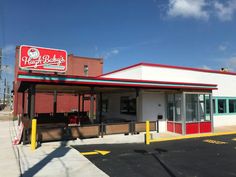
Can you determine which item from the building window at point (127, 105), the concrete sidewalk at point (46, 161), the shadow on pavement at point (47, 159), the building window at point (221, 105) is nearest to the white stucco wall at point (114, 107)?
the building window at point (127, 105)

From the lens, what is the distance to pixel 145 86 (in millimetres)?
14156

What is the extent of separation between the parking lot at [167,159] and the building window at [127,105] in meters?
5.93

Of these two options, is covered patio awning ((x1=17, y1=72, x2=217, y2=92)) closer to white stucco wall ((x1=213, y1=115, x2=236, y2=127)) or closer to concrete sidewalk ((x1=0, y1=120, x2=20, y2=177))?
concrete sidewalk ((x1=0, y1=120, x2=20, y2=177))

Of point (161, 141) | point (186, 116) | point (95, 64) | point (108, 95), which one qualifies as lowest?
point (161, 141)

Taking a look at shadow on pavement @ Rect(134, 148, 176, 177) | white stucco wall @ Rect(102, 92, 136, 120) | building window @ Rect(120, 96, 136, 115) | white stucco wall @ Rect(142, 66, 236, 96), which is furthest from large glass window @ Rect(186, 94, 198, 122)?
shadow on pavement @ Rect(134, 148, 176, 177)

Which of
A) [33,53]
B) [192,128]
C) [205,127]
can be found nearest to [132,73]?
[192,128]

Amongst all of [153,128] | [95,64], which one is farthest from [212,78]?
[95,64]

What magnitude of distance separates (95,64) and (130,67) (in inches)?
754

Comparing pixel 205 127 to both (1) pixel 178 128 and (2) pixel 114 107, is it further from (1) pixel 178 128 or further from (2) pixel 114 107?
(2) pixel 114 107

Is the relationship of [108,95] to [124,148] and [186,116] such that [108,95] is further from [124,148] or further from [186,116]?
[124,148]

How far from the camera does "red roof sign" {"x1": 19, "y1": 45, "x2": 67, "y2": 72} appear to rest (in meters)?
12.7

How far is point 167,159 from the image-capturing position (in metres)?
8.91

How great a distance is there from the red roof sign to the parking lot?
530cm

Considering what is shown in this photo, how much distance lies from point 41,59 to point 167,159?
29.8 feet
